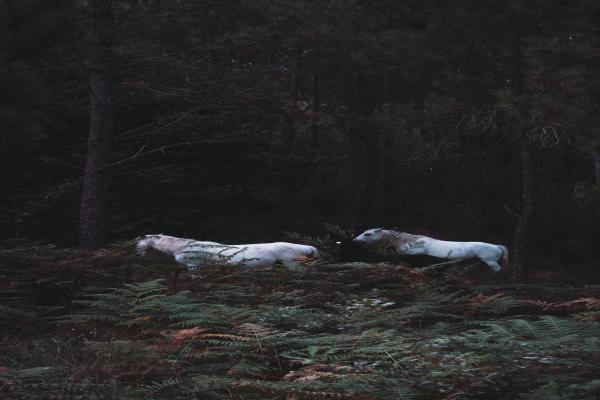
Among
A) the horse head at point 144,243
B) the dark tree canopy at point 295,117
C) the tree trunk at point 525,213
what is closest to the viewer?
the horse head at point 144,243

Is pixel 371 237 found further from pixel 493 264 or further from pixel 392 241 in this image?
pixel 493 264

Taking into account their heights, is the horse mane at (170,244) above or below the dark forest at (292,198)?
below

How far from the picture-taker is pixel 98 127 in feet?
45.0

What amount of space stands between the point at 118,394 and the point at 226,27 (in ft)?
66.7

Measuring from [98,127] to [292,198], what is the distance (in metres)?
8.93

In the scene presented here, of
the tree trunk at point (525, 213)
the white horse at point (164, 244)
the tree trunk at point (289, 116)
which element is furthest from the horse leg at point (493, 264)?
the tree trunk at point (289, 116)

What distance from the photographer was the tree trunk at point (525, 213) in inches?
724

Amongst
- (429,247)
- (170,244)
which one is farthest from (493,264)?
(170,244)

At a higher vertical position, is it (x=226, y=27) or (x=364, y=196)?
(x=226, y=27)

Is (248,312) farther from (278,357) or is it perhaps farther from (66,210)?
(66,210)

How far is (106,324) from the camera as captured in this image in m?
5.82

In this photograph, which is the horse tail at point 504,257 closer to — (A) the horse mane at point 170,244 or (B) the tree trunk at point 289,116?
(B) the tree trunk at point 289,116

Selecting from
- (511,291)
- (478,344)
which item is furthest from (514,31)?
(478,344)

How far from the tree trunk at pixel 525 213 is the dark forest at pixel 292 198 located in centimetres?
5
